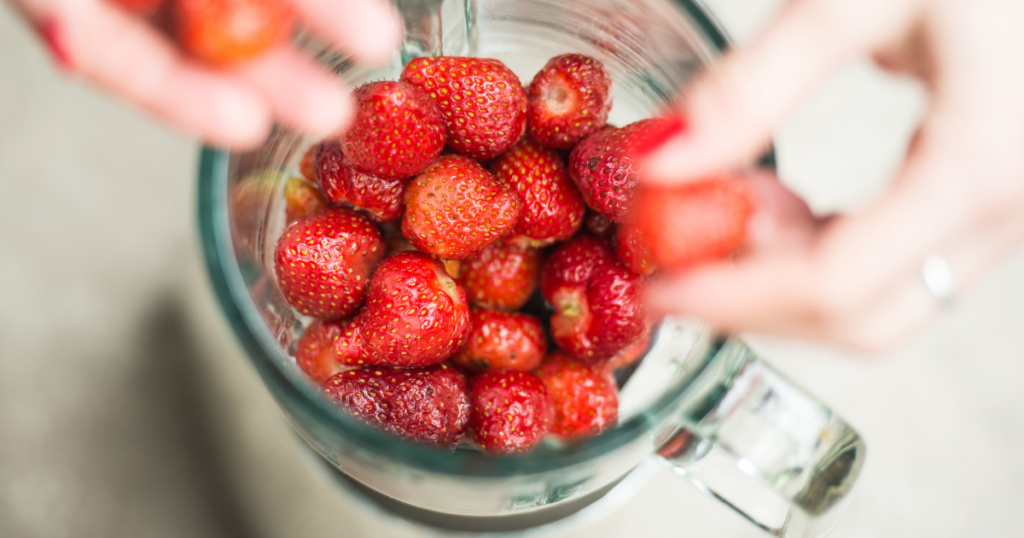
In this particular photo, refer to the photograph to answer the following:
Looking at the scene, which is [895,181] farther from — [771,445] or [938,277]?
[771,445]

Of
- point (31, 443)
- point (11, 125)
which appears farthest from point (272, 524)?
point (11, 125)

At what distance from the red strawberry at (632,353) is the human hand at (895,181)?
142mm

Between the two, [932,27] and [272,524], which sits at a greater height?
[932,27]

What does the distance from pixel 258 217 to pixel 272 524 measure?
0.39m

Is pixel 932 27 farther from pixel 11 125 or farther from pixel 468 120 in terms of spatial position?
pixel 11 125

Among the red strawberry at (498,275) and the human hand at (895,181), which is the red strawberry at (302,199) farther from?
the human hand at (895,181)

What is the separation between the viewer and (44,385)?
31.7 inches

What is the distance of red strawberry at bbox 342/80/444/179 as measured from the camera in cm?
49

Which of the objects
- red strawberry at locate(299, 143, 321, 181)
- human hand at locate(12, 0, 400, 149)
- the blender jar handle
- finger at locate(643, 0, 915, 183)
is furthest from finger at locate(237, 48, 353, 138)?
the blender jar handle

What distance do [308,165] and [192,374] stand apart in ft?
1.15

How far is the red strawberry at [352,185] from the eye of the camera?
53 centimetres

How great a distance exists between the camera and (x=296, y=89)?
0.44 meters

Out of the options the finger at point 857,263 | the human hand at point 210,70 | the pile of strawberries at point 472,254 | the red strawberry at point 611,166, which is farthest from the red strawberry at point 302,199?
the finger at point 857,263

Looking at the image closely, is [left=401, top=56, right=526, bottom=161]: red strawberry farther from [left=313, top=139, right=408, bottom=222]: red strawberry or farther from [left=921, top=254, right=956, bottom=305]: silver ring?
[left=921, top=254, right=956, bottom=305]: silver ring
